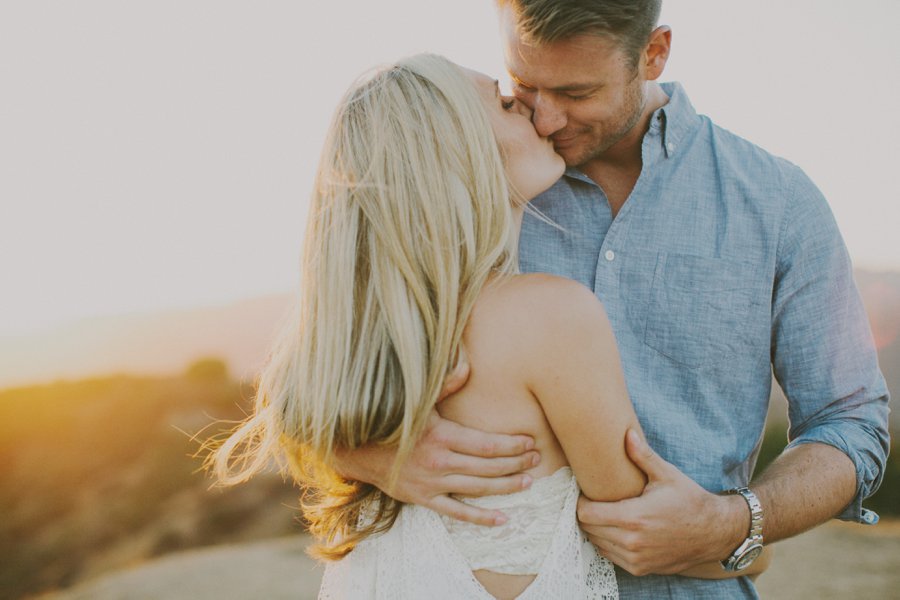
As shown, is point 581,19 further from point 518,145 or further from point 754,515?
point 754,515

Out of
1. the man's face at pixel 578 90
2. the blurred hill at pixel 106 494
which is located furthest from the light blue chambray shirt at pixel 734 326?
the blurred hill at pixel 106 494

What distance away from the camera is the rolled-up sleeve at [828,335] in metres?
2.09

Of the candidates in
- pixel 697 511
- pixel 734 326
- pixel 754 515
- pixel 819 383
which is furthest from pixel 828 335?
pixel 697 511

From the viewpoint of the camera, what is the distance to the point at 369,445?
1.82 metres

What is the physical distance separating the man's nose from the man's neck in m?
0.19

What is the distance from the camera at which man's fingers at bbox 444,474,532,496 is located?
168 cm

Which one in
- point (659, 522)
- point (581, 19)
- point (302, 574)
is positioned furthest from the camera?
point (302, 574)

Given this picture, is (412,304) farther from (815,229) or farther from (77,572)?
(77,572)

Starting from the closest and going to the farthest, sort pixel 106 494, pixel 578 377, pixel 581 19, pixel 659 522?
1. pixel 578 377
2. pixel 659 522
3. pixel 581 19
4. pixel 106 494

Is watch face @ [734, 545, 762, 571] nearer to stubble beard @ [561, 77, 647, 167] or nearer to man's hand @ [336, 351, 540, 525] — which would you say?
man's hand @ [336, 351, 540, 525]

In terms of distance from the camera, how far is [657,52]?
2.43 m

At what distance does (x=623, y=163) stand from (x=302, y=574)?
6.02 meters

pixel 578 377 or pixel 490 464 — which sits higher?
pixel 578 377

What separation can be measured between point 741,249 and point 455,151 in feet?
2.86
